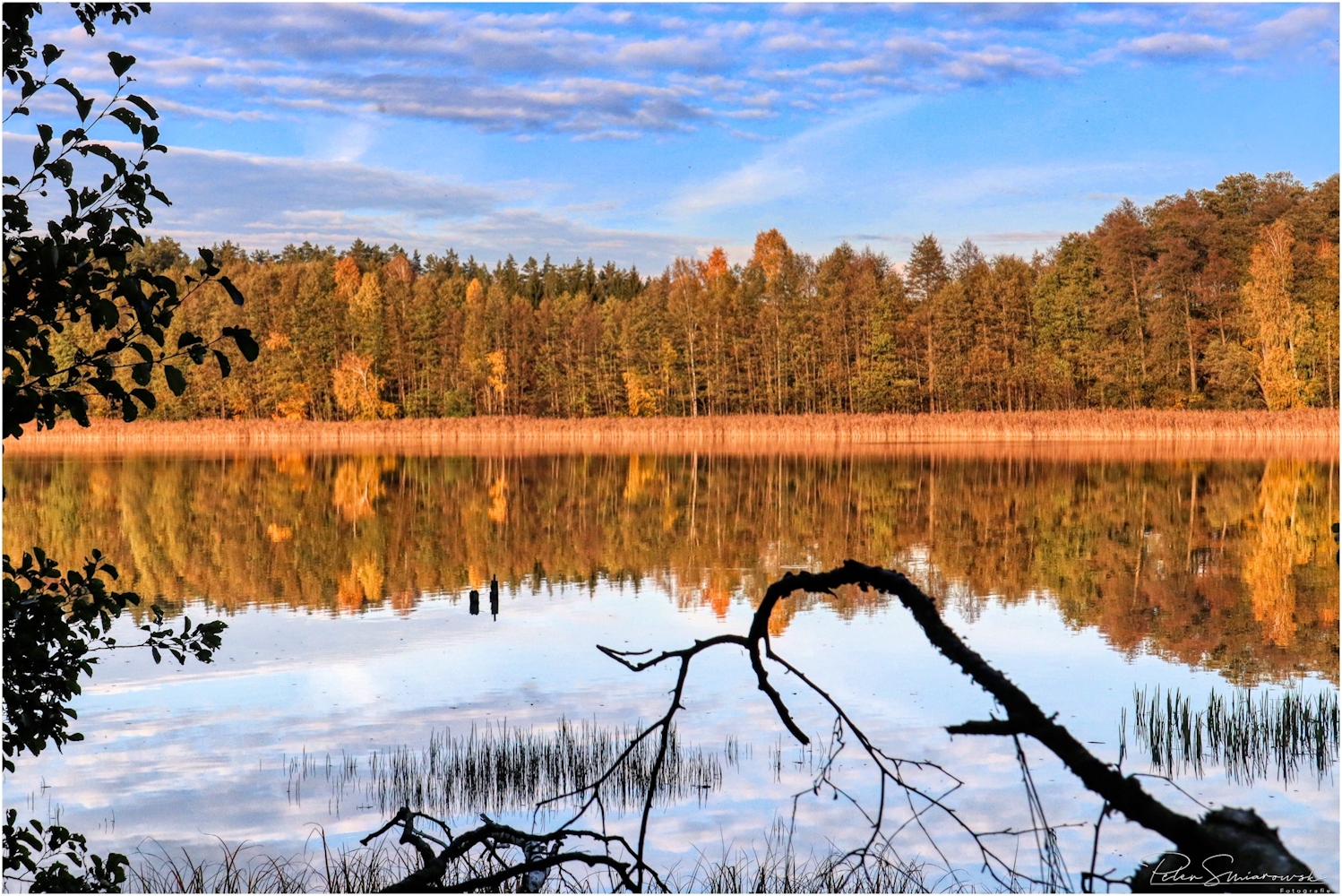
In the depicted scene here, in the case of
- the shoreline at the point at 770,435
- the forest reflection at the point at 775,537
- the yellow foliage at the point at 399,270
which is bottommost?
the forest reflection at the point at 775,537

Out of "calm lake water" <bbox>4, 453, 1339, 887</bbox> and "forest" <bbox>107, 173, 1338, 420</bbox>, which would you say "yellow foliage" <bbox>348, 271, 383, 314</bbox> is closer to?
"forest" <bbox>107, 173, 1338, 420</bbox>

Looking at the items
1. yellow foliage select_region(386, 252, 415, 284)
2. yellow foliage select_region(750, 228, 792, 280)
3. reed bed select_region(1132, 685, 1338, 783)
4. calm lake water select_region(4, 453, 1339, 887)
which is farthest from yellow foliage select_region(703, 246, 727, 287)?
reed bed select_region(1132, 685, 1338, 783)

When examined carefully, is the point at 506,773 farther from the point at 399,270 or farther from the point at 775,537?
the point at 399,270

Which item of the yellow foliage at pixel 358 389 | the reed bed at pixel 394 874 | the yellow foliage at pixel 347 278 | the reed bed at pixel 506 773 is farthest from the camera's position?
the yellow foliage at pixel 347 278

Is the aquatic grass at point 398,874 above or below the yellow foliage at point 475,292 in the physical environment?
below

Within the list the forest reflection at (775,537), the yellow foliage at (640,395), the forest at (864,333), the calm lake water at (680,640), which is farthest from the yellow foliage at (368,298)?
the calm lake water at (680,640)

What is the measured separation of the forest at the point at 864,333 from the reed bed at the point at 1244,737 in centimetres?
5328

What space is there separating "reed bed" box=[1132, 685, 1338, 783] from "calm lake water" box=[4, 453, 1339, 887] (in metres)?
0.13

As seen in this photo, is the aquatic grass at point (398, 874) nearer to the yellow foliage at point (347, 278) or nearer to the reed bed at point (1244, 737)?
the reed bed at point (1244, 737)

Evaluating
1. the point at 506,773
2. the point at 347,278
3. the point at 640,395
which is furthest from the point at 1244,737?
the point at 347,278

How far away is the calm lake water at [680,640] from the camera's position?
7773 mm

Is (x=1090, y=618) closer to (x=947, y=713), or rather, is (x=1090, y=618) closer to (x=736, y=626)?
(x=736, y=626)

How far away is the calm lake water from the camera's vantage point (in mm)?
7773

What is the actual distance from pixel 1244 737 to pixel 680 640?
20.8 ft
